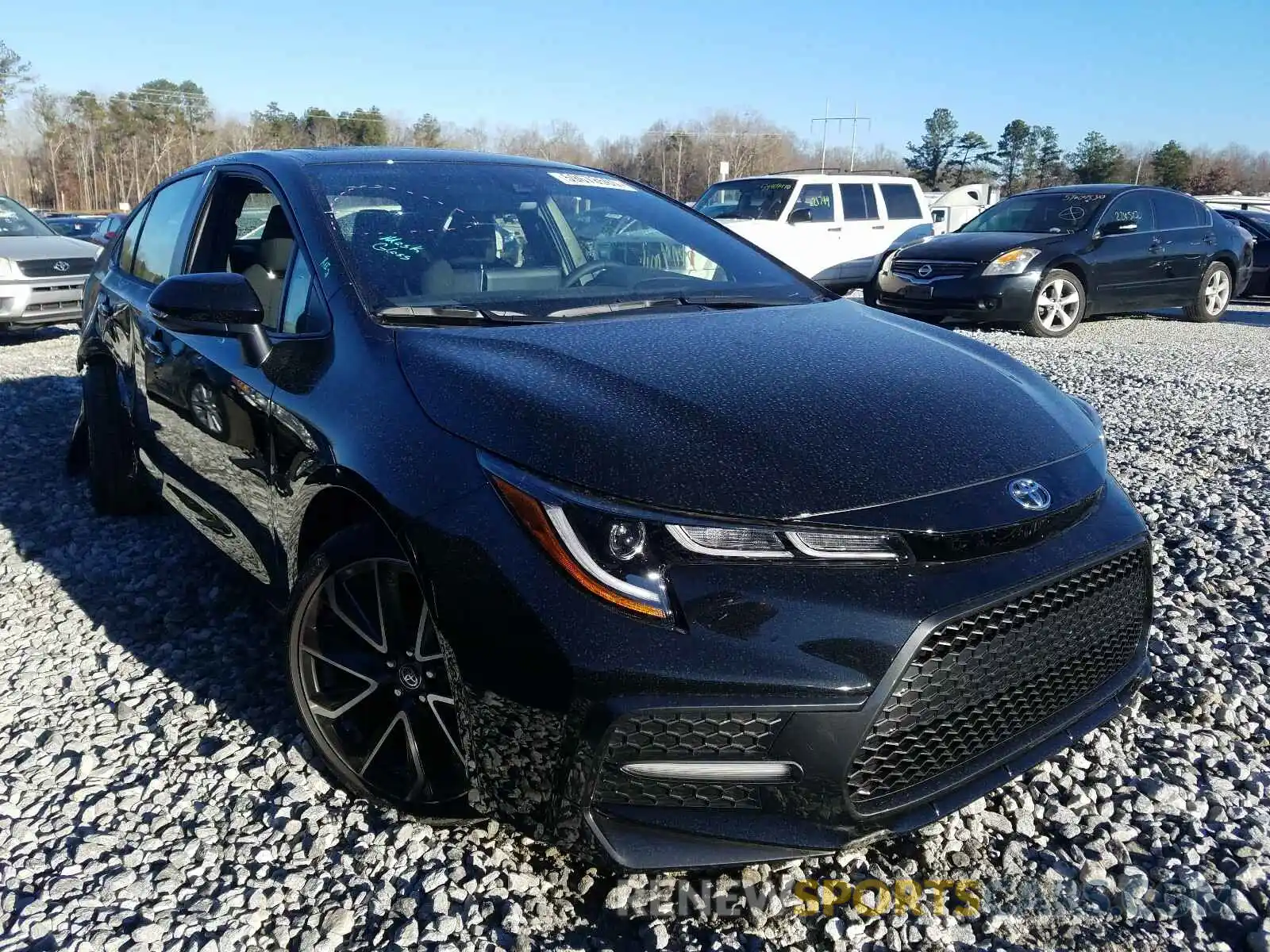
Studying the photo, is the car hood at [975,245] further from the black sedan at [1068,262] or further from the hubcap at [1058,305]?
the hubcap at [1058,305]

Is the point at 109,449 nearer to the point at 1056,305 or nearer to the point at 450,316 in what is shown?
the point at 450,316

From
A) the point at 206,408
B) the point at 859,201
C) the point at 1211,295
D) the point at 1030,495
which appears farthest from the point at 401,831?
the point at 859,201

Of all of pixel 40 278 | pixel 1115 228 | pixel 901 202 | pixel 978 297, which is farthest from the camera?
pixel 901 202

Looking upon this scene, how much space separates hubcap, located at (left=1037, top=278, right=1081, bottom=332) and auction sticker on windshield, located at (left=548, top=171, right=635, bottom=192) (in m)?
7.38

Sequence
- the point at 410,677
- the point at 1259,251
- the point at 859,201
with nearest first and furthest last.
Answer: the point at 410,677 < the point at 859,201 < the point at 1259,251

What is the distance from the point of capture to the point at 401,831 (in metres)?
2.20

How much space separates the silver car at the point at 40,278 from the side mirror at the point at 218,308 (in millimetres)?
7946

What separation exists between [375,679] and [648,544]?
89 cm

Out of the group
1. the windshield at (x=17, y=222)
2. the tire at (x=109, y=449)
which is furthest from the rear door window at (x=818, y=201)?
the tire at (x=109, y=449)

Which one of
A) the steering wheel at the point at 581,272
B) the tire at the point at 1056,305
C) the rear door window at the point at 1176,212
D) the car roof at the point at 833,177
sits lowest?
the tire at the point at 1056,305

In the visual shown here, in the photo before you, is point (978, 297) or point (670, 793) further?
point (978, 297)

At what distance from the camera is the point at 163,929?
6.28 feet

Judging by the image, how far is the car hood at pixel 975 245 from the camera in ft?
31.8

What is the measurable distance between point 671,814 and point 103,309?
3539mm
